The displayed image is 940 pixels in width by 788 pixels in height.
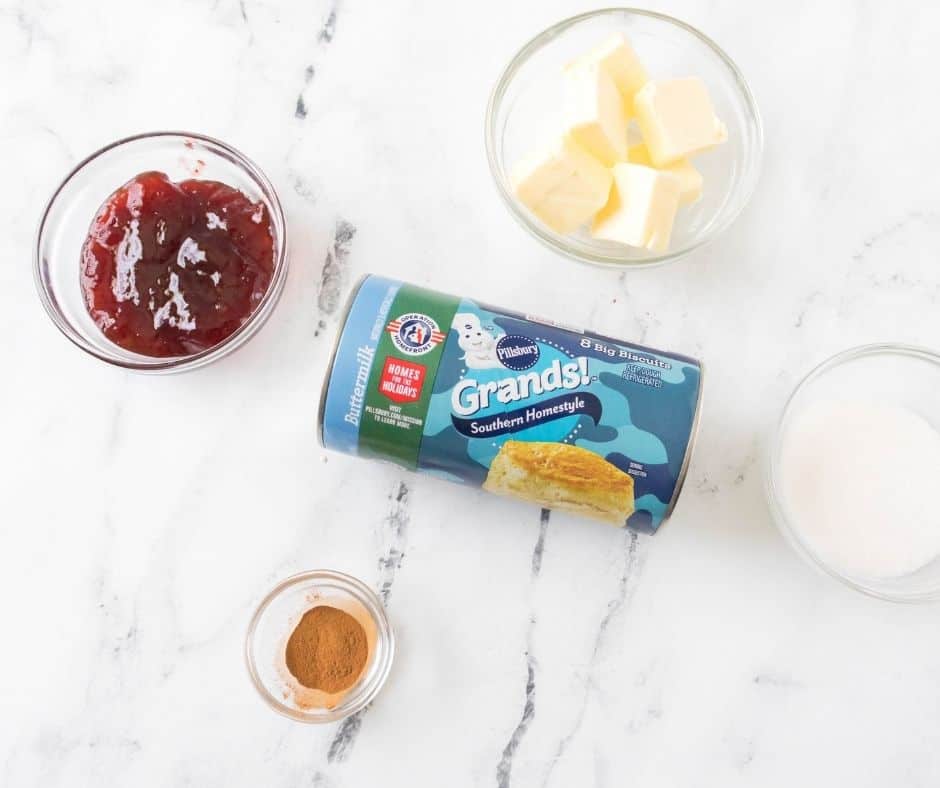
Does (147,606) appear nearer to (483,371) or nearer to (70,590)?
(70,590)

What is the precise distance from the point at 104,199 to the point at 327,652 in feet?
2.47

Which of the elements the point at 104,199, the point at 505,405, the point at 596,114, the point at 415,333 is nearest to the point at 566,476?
the point at 505,405

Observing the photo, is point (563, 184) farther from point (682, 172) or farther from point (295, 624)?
point (295, 624)

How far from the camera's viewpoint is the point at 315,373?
4.31 ft

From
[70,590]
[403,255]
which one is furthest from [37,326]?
[403,255]

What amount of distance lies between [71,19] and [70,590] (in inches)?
34.9

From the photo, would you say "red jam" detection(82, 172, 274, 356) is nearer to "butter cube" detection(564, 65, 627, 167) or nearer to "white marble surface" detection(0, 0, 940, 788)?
"white marble surface" detection(0, 0, 940, 788)

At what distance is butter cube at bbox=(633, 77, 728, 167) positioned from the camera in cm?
120

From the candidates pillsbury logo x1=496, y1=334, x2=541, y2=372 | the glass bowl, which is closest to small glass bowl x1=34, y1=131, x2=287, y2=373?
Answer: pillsbury logo x1=496, y1=334, x2=541, y2=372

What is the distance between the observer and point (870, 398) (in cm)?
128

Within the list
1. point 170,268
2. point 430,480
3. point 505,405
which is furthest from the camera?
point 430,480

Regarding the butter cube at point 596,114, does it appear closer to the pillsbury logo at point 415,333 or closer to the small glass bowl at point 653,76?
the small glass bowl at point 653,76

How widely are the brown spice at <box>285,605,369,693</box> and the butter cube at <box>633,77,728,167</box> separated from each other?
2.59ft

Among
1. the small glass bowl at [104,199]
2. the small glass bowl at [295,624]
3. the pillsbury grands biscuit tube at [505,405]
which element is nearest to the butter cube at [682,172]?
the pillsbury grands biscuit tube at [505,405]
